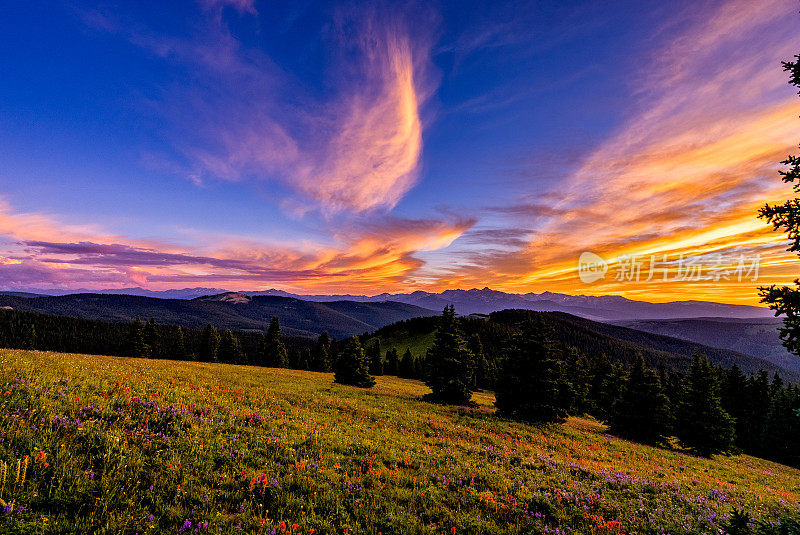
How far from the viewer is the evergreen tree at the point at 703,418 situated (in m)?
32.3

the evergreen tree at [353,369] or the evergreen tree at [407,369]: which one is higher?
the evergreen tree at [353,369]

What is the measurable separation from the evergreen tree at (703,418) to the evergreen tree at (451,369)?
24.8 meters

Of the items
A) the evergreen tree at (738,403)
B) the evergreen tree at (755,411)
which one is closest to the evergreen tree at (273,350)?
the evergreen tree at (738,403)

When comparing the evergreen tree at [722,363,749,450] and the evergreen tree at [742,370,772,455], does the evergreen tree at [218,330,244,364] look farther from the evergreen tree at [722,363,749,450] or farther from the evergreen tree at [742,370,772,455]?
the evergreen tree at [742,370,772,455]

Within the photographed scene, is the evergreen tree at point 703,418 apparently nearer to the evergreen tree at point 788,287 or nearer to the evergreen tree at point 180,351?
the evergreen tree at point 788,287

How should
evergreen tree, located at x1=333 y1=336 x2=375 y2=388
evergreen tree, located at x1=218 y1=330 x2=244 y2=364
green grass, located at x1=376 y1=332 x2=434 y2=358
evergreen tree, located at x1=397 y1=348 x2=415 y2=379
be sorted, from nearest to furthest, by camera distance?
evergreen tree, located at x1=333 y1=336 x2=375 y2=388 < evergreen tree, located at x1=218 y1=330 x2=244 y2=364 < evergreen tree, located at x1=397 y1=348 x2=415 y2=379 < green grass, located at x1=376 y1=332 x2=434 y2=358

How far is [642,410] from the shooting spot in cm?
3170

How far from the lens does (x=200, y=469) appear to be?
6.85 metres

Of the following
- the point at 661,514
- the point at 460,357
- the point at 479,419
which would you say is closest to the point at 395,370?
the point at 460,357

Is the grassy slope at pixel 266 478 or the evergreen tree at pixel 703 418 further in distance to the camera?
the evergreen tree at pixel 703 418

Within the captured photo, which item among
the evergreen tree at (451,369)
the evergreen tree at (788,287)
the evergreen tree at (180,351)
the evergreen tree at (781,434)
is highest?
the evergreen tree at (788,287)

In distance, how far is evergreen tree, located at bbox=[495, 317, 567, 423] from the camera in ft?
84.8

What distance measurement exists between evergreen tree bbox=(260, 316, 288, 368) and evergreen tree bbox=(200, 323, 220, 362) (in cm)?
1110

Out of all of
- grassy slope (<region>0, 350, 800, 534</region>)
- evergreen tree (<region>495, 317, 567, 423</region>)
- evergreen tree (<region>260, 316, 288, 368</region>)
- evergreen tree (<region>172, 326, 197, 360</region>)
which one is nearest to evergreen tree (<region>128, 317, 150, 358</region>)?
evergreen tree (<region>172, 326, 197, 360</region>)
